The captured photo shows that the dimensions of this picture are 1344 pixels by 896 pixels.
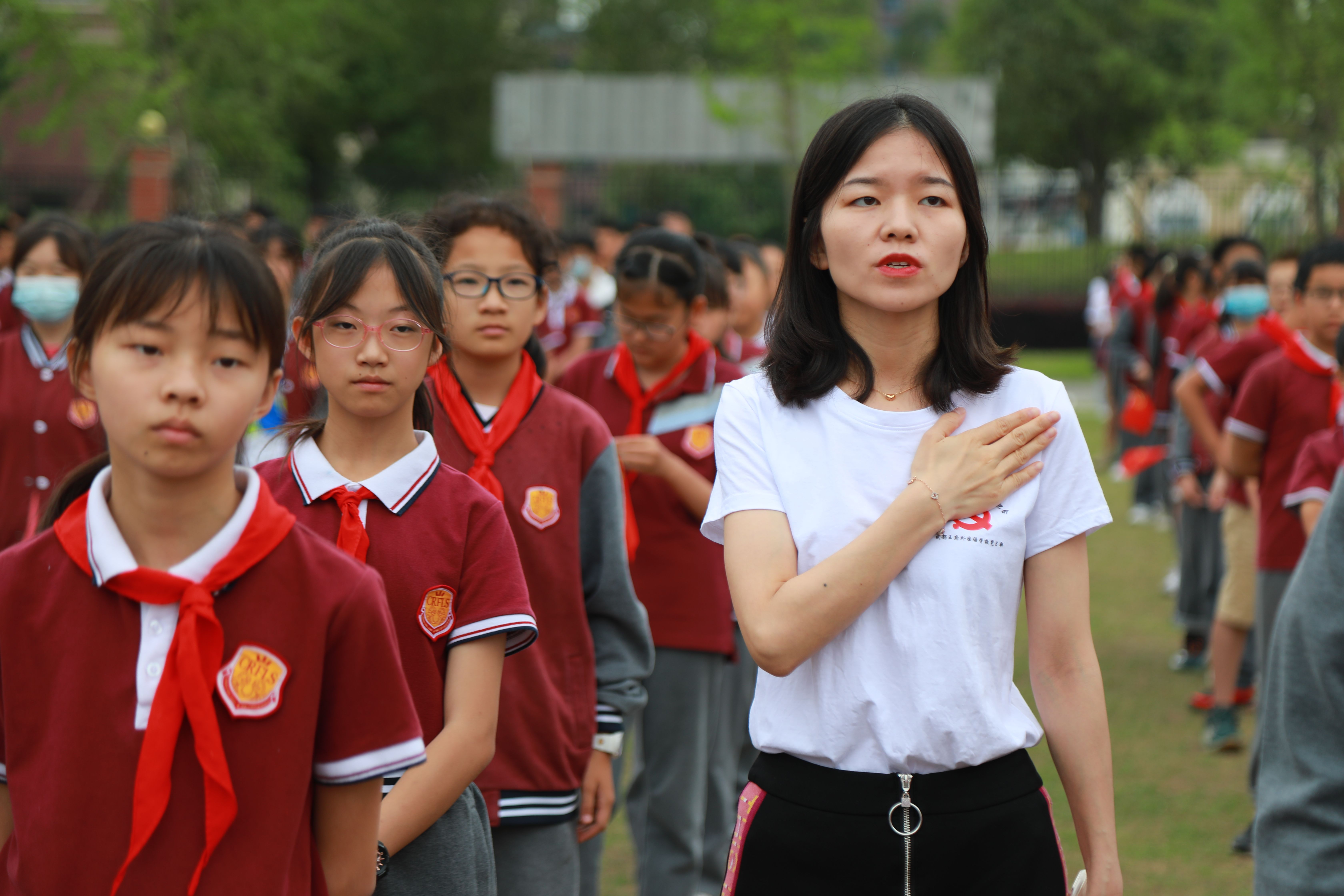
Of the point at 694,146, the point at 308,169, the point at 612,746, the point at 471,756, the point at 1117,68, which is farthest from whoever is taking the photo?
the point at 1117,68

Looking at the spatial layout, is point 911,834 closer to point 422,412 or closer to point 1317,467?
point 422,412

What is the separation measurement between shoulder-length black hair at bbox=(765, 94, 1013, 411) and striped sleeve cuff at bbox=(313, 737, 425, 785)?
0.79 metres

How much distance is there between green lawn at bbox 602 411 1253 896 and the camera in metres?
5.11

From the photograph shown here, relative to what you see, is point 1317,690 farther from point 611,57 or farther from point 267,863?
point 611,57

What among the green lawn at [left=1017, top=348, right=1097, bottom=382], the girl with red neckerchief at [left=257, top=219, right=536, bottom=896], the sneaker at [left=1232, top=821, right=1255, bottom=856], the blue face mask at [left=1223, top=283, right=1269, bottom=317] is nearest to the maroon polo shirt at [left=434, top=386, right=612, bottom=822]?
the girl with red neckerchief at [left=257, top=219, right=536, bottom=896]

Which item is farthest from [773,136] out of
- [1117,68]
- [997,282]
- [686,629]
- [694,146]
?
[686,629]

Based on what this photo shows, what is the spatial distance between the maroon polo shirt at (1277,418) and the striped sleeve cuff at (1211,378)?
2.93 feet

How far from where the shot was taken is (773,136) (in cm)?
2302

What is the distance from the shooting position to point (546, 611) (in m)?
3.01

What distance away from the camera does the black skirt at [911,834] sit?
199 centimetres

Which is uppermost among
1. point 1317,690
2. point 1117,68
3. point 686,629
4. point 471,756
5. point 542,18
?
point 542,18

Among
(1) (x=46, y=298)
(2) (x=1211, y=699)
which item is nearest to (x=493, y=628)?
(1) (x=46, y=298)

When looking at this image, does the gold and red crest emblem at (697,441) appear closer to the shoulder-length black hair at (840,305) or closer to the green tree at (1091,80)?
the shoulder-length black hair at (840,305)

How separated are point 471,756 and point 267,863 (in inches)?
22.7
